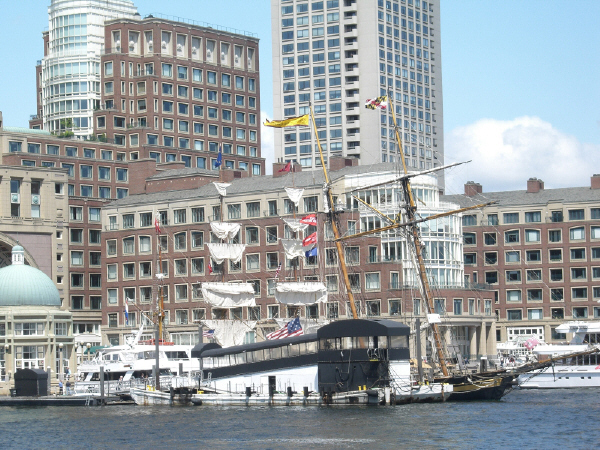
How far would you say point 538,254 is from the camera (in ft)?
602

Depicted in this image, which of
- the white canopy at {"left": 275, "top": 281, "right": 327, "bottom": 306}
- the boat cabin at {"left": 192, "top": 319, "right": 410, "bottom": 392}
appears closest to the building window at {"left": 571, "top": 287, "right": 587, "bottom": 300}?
the white canopy at {"left": 275, "top": 281, "right": 327, "bottom": 306}

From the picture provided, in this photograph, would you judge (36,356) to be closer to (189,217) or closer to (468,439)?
(189,217)

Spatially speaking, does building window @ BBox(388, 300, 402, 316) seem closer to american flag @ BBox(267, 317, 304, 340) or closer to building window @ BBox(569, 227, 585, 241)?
american flag @ BBox(267, 317, 304, 340)

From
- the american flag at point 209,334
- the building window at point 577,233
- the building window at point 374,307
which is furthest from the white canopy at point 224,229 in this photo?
the building window at point 577,233

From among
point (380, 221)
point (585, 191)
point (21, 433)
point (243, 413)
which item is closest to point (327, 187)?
point (380, 221)

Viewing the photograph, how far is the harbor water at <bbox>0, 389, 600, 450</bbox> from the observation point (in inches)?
3108

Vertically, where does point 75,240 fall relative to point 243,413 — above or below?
above

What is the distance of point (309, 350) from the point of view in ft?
359

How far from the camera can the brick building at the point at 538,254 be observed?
17888 cm

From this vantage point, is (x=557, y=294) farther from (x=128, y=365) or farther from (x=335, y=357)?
(x=335, y=357)

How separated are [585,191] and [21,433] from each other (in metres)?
111

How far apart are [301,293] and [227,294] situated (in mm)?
10174

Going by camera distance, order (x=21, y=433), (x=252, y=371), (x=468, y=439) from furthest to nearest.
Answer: (x=252, y=371) → (x=21, y=433) → (x=468, y=439)

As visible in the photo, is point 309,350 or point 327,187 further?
point 327,187
